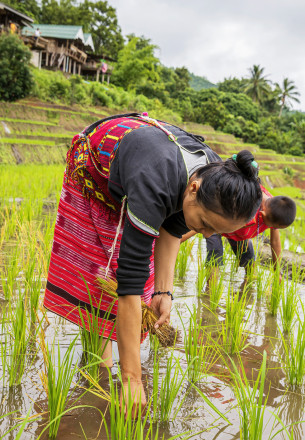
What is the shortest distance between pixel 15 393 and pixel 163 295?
2.12ft

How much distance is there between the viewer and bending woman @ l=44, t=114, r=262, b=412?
1289mm

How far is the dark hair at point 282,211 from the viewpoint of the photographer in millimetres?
3100

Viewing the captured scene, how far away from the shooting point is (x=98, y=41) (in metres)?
A: 35.8

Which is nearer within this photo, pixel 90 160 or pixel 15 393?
pixel 15 393

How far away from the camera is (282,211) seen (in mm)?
Answer: 3096

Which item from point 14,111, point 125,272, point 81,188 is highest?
point 14,111

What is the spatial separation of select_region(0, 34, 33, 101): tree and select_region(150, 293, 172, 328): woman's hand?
15617mm

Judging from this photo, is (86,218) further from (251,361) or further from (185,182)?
(251,361)

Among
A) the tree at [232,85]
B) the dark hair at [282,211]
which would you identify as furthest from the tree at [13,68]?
the tree at [232,85]

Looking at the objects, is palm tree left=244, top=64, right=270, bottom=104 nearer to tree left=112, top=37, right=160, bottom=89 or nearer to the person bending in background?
tree left=112, top=37, right=160, bottom=89

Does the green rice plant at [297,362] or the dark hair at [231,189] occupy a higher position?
the dark hair at [231,189]

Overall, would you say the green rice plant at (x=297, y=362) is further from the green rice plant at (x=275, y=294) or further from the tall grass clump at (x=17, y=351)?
the tall grass clump at (x=17, y=351)

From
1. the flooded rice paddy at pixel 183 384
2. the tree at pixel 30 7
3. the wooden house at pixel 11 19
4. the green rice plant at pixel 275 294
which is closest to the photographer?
the flooded rice paddy at pixel 183 384

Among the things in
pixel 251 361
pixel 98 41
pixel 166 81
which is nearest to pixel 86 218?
pixel 251 361
